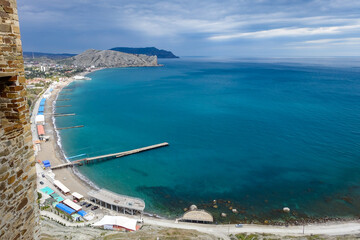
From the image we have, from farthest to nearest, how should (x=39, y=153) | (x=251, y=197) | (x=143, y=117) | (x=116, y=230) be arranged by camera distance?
(x=143, y=117) → (x=39, y=153) → (x=251, y=197) → (x=116, y=230)

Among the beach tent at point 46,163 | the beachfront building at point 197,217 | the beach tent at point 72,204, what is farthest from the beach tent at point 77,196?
the beachfront building at point 197,217

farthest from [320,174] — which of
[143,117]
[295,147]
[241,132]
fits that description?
[143,117]

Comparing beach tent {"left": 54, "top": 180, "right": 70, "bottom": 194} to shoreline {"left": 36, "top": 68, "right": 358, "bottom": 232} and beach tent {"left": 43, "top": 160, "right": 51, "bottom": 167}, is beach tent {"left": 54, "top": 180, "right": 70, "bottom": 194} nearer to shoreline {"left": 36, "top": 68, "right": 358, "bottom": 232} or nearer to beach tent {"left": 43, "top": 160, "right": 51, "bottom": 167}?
shoreline {"left": 36, "top": 68, "right": 358, "bottom": 232}

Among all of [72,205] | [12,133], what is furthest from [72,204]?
[12,133]

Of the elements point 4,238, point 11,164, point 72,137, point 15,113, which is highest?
point 15,113

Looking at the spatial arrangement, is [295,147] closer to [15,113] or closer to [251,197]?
[251,197]

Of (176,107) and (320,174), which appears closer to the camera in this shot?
(320,174)

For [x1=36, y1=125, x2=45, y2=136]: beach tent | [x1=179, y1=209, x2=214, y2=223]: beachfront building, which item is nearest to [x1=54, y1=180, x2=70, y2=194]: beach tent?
[x1=179, y1=209, x2=214, y2=223]: beachfront building
